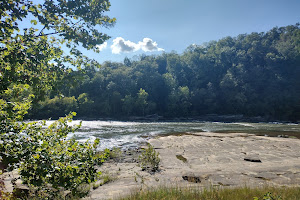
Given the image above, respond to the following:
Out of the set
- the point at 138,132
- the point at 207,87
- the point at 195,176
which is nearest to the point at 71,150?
the point at 195,176

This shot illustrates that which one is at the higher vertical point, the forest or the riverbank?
the forest

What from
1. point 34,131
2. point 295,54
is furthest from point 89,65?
point 295,54

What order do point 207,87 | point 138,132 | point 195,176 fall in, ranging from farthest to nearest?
point 207,87
point 138,132
point 195,176

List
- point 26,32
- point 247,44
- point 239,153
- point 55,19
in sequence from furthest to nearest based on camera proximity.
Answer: point 247,44 < point 239,153 < point 55,19 < point 26,32

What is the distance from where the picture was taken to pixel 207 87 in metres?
109

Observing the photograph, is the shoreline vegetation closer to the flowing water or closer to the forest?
the flowing water

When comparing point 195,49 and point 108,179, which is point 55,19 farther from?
point 195,49

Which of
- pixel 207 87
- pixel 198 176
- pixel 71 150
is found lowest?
pixel 198 176

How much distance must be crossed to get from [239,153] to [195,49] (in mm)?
141365

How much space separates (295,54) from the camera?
111 m

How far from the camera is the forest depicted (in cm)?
9082

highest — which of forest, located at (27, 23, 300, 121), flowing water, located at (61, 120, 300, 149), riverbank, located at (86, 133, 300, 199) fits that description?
forest, located at (27, 23, 300, 121)

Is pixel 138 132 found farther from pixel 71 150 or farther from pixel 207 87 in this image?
pixel 207 87

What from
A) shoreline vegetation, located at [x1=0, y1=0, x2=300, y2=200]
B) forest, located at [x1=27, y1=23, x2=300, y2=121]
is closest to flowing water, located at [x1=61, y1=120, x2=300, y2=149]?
shoreline vegetation, located at [x1=0, y1=0, x2=300, y2=200]
